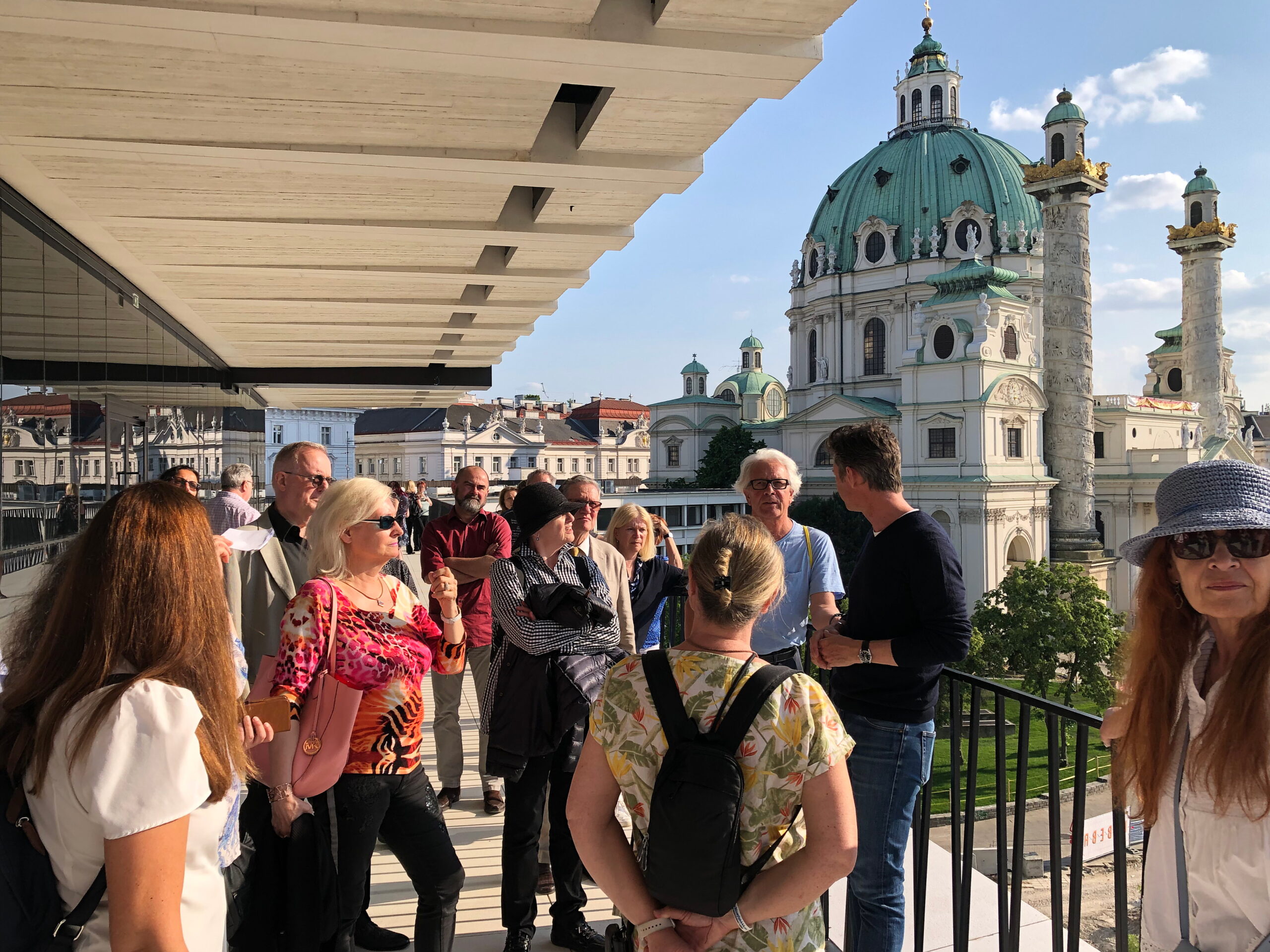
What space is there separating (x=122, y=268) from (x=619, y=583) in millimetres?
5030

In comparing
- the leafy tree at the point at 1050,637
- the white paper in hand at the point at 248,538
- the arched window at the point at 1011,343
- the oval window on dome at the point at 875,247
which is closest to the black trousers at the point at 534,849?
the white paper in hand at the point at 248,538

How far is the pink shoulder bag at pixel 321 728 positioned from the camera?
2.50 metres

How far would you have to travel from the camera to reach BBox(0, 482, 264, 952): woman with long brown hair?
4.97 ft

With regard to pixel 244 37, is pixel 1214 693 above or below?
below

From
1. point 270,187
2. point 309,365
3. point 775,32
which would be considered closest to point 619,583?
point 775,32

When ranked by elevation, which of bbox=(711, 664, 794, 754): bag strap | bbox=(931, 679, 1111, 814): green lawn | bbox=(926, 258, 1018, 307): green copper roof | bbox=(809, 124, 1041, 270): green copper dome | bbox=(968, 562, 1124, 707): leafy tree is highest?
bbox=(809, 124, 1041, 270): green copper dome

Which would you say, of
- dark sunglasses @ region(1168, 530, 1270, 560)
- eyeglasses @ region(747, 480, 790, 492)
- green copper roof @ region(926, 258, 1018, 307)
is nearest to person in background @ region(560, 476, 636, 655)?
eyeglasses @ region(747, 480, 790, 492)

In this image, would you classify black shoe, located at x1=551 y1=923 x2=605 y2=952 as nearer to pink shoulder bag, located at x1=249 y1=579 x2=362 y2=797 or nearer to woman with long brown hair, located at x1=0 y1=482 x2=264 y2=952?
pink shoulder bag, located at x1=249 y1=579 x2=362 y2=797

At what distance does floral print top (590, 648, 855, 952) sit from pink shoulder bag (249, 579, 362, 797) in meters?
0.87

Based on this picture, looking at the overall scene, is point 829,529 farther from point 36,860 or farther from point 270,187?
point 36,860

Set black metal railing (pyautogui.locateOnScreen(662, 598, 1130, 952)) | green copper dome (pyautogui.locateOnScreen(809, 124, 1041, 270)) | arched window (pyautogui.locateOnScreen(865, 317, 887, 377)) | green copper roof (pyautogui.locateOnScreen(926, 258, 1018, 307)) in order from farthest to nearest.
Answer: arched window (pyautogui.locateOnScreen(865, 317, 887, 377)) → green copper dome (pyautogui.locateOnScreen(809, 124, 1041, 270)) → green copper roof (pyautogui.locateOnScreen(926, 258, 1018, 307)) → black metal railing (pyautogui.locateOnScreen(662, 598, 1130, 952))

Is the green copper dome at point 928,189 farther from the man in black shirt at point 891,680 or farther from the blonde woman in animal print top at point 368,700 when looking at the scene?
the blonde woman in animal print top at point 368,700

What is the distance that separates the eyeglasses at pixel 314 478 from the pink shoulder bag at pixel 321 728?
1085 mm

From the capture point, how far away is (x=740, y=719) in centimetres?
183
